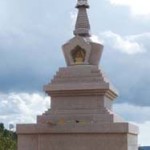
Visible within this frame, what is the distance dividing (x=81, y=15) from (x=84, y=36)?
0.79 meters

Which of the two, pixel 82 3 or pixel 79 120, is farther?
pixel 82 3

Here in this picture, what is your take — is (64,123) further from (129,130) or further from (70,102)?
(129,130)

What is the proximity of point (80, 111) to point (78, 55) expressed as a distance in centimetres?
214

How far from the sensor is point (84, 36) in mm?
18938

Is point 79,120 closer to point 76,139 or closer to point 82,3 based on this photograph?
point 76,139

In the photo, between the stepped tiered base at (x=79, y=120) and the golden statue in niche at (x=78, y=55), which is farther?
the golden statue in niche at (x=78, y=55)

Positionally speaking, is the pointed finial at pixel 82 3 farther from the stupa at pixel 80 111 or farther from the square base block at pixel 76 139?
the square base block at pixel 76 139

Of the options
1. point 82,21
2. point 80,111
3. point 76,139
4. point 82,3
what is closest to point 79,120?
point 80,111

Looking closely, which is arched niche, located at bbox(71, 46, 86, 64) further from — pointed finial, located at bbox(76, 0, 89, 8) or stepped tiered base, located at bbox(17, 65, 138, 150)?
pointed finial, located at bbox(76, 0, 89, 8)

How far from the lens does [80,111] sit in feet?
59.0

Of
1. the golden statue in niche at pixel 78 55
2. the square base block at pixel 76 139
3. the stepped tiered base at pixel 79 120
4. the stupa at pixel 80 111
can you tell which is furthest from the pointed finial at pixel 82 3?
the square base block at pixel 76 139

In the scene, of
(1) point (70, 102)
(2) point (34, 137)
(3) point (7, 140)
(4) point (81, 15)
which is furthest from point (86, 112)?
(3) point (7, 140)

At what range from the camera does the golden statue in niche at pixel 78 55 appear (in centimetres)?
1875

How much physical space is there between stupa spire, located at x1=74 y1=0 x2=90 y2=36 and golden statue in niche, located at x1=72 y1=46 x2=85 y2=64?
59 cm
